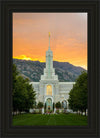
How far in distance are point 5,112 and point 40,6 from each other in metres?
3.95

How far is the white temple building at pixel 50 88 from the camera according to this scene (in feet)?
418

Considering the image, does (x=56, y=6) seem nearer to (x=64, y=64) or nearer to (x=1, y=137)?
(x=1, y=137)

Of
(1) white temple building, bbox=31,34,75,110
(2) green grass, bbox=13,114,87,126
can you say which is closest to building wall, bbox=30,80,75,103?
(1) white temple building, bbox=31,34,75,110

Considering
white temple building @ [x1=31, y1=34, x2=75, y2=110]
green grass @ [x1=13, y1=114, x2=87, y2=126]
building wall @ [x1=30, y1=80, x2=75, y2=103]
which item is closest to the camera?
green grass @ [x1=13, y1=114, x2=87, y2=126]

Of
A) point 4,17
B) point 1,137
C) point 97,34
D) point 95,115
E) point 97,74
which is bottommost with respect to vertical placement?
point 1,137

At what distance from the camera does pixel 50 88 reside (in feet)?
433

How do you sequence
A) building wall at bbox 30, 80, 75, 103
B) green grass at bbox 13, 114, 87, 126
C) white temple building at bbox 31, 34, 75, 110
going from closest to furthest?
green grass at bbox 13, 114, 87, 126
building wall at bbox 30, 80, 75, 103
white temple building at bbox 31, 34, 75, 110

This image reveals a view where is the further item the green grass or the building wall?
the building wall

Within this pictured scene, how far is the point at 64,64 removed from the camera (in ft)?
516

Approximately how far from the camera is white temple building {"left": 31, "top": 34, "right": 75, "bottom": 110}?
12739 cm

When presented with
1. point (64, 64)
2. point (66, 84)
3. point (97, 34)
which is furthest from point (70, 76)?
point (97, 34)

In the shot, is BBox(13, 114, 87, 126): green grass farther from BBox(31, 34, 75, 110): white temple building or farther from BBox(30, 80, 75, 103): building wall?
BBox(30, 80, 75, 103): building wall

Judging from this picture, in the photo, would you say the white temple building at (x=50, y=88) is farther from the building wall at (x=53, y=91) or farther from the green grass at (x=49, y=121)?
the green grass at (x=49, y=121)

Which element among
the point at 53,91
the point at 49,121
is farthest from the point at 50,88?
the point at 49,121
